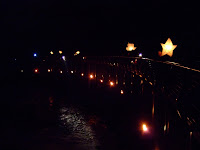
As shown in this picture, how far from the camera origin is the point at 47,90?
15.6 metres

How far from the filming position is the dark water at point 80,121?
6.72 meters

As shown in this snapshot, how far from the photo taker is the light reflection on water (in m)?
6.84

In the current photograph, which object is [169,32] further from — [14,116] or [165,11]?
[14,116]

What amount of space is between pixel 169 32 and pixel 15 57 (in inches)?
1235

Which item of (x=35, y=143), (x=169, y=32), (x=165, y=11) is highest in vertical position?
(x=165, y=11)

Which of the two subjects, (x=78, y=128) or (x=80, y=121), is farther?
(x=80, y=121)

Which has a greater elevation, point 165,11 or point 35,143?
point 165,11

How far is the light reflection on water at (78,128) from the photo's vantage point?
22.4ft

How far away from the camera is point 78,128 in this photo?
805 centimetres

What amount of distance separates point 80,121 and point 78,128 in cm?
78

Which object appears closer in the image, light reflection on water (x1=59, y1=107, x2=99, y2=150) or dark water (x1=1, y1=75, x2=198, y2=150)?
dark water (x1=1, y1=75, x2=198, y2=150)

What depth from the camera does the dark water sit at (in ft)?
22.1

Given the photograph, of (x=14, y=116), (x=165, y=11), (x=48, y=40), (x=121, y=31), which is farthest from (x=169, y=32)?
(x=14, y=116)

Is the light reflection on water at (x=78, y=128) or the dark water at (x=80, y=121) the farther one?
the light reflection on water at (x=78, y=128)
